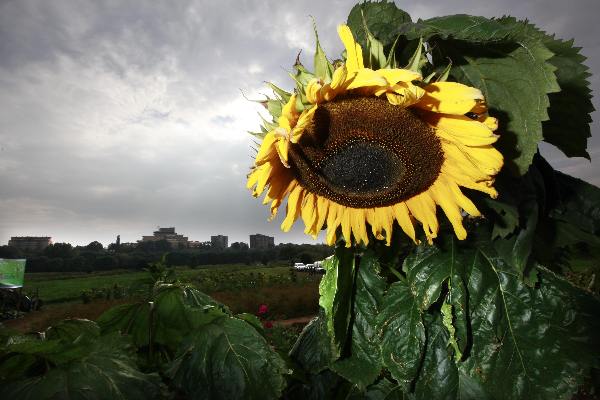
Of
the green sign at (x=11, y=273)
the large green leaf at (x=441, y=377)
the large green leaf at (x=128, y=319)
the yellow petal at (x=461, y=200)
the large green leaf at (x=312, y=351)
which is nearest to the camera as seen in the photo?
the yellow petal at (x=461, y=200)

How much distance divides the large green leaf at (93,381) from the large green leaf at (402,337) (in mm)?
823

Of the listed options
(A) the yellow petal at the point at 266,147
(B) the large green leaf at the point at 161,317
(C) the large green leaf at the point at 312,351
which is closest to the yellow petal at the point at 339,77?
(A) the yellow petal at the point at 266,147

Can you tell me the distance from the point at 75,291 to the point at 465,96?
45455 mm

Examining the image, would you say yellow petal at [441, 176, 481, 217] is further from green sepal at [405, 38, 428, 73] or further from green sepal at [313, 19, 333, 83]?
green sepal at [313, 19, 333, 83]

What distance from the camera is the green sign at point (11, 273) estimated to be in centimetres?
2512

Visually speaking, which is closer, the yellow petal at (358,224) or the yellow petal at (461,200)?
the yellow petal at (461,200)

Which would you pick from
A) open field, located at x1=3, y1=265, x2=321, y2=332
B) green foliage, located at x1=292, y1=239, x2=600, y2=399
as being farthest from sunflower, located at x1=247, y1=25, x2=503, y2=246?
open field, located at x1=3, y1=265, x2=321, y2=332

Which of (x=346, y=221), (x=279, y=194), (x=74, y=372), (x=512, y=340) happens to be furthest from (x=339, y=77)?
(x=74, y=372)

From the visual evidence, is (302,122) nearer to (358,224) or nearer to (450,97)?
(450,97)

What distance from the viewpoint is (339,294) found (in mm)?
1599

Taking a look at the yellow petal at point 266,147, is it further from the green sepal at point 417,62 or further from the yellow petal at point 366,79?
the green sepal at point 417,62

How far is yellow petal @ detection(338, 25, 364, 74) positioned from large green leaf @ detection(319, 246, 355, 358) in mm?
768

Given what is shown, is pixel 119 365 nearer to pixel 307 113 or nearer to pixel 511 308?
pixel 307 113

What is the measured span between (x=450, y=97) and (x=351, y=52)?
303 millimetres
